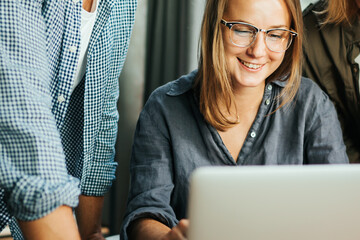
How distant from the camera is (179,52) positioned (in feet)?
7.22

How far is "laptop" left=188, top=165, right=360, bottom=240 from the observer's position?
0.68m

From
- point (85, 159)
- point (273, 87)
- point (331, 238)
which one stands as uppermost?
point (273, 87)

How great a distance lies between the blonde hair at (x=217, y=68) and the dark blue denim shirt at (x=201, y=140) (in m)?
0.03

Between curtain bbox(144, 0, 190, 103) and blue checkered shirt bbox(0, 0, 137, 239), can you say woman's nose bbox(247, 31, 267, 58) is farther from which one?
curtain bbox(144, 0, 190, 103)

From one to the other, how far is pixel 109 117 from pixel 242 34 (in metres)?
0.46

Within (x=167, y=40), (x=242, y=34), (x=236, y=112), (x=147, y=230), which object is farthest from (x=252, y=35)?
(x=167, y=40)

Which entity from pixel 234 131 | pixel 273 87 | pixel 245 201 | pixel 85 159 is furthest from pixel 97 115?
pixel 245 201

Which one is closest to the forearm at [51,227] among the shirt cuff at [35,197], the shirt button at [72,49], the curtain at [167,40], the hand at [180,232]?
the shirt cuff at [35,197]

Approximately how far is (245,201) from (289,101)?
756mm

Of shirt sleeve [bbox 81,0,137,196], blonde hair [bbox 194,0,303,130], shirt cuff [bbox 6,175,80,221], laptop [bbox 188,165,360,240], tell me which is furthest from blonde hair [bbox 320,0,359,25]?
shirt cuff [bbox 6,175,80,221]

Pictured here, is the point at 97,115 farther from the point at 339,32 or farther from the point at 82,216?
the point at 339,32

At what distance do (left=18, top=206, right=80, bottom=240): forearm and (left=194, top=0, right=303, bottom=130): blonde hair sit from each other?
0.58 m

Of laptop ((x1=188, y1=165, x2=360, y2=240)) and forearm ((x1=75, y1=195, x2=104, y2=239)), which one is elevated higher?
laptop ((x1=188, y1=165, x2=360, y2=240))

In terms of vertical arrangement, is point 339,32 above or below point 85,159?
above
